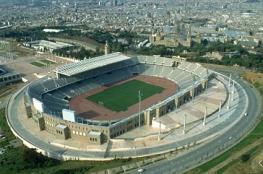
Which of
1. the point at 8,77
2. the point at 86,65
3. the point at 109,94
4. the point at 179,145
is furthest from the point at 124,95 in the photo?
the point at 8,77

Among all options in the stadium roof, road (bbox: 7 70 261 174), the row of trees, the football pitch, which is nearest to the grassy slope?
road (bbox: 7 70 261 174)

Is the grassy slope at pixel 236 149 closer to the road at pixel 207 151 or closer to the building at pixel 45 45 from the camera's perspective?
the road at pixel 207 151

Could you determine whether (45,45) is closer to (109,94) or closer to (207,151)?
(109,94)

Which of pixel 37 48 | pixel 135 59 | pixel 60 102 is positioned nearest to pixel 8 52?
pixel 37 48

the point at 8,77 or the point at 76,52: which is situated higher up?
the point at 76,52

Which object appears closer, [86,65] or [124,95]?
[124,95]

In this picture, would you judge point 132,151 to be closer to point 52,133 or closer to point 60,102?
point 52,133
